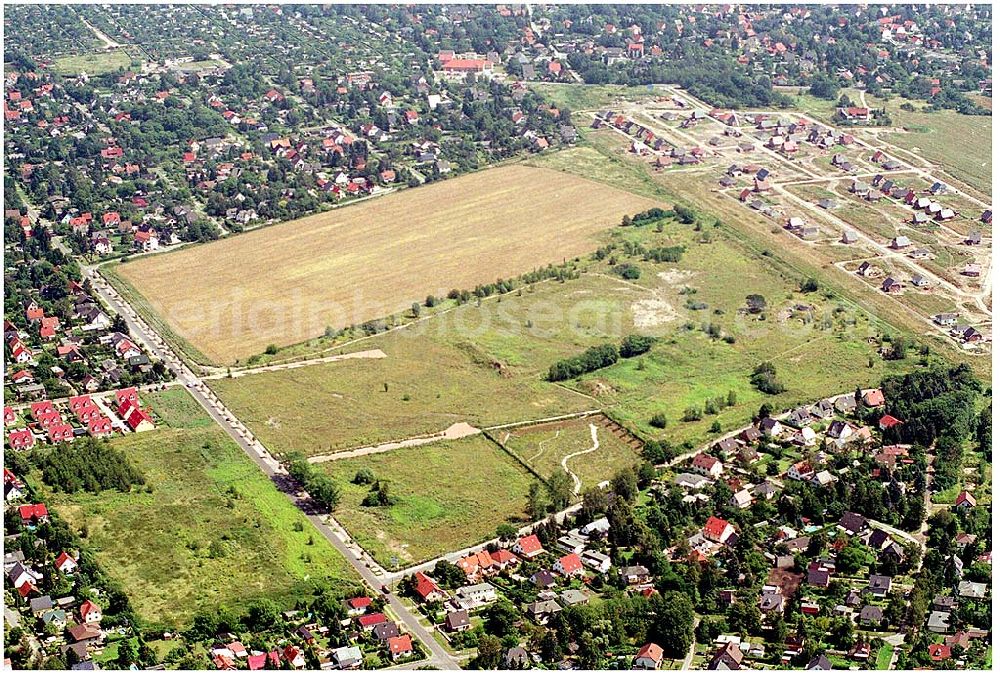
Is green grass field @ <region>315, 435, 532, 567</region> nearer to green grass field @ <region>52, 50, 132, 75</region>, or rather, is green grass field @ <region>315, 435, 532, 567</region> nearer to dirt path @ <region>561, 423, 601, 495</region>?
dirt path @ <region>561, 423, 601, 495</region>

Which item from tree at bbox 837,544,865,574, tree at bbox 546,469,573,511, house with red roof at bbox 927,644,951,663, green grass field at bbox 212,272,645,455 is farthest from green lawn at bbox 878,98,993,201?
house with red roof at bbox 927,644,951,663

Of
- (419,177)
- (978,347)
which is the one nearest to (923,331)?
(978,347)

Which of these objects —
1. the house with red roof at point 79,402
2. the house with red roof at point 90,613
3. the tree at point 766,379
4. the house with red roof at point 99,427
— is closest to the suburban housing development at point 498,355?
the house with red roof at point 90,613

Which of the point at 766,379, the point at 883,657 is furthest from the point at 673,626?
the point at 766,379

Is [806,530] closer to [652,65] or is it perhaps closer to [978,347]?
[978,347]

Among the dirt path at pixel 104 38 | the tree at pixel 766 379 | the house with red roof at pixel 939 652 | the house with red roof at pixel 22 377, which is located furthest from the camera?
the dirt path at pixel 104 38

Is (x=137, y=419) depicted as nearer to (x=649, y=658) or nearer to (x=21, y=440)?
(x=21, y=440)

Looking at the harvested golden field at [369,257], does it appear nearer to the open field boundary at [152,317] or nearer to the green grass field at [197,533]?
the open field boundary at [152,317]
